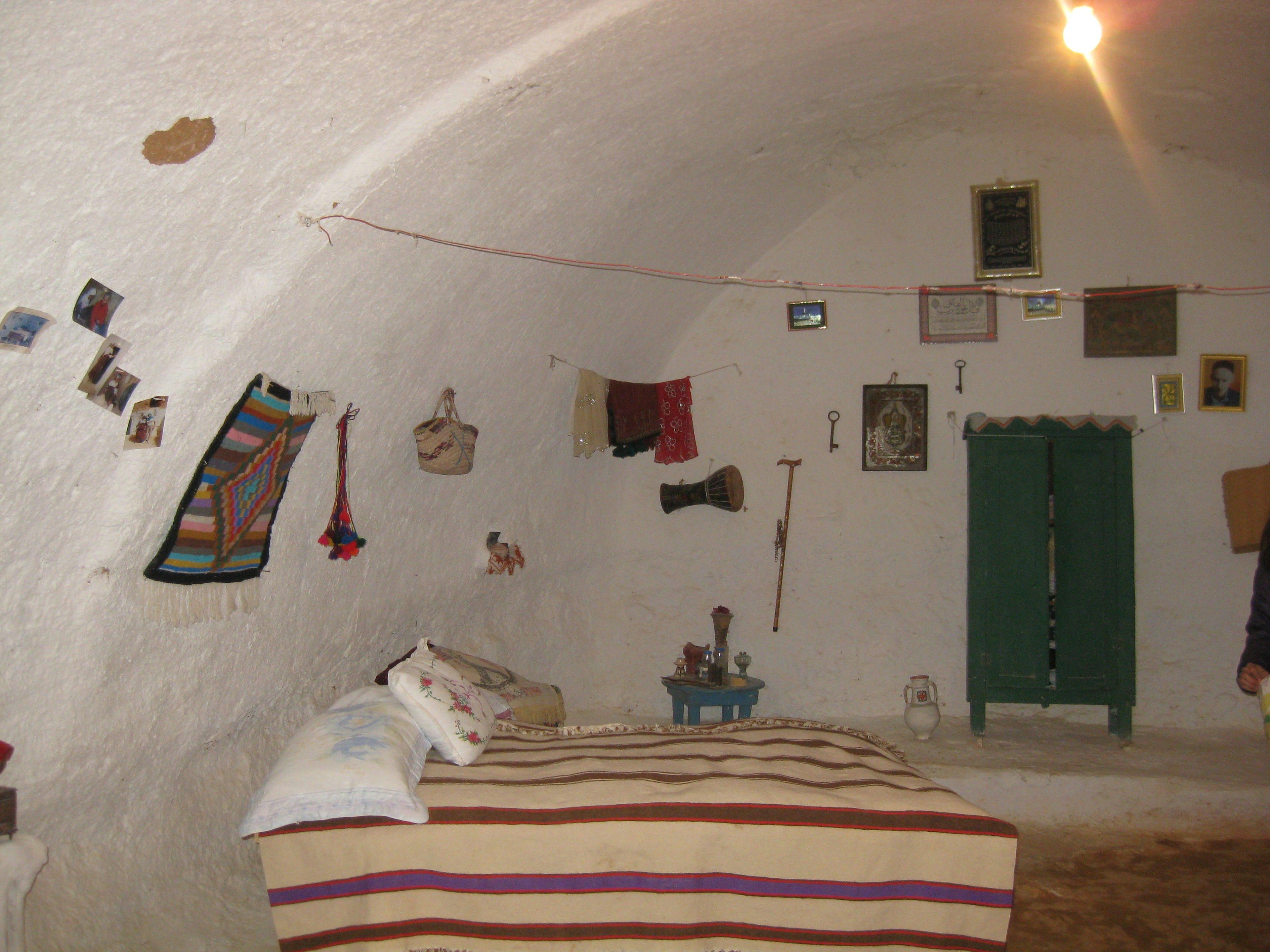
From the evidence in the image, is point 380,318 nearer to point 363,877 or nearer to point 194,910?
point 363,877

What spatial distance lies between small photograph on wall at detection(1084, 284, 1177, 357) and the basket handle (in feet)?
11.1

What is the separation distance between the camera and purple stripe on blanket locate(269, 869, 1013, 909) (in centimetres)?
257

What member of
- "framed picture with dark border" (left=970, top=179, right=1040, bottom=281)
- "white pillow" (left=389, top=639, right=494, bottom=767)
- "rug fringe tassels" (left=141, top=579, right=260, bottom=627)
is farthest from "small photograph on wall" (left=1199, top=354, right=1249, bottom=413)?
"rug fringe tassels" (left=141, top=579, right=260, bottom=627)

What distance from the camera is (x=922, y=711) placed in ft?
15.5

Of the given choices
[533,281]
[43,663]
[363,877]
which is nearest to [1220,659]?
[533,281]

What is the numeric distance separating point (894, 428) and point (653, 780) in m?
3.00

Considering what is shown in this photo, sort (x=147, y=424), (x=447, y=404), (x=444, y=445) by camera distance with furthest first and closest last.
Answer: (x=447, y=404), (x=444, y=445), (x=147, y=424)

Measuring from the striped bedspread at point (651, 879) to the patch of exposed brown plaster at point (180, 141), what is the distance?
1.76 m

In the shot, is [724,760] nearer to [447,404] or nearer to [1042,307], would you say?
[447,404]

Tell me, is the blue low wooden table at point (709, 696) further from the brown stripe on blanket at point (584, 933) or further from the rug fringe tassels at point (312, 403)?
the rug fringe tassels at point (312, 403)

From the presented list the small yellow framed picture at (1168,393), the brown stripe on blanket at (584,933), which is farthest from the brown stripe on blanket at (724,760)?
the small yellow framed picture at (1168,393)

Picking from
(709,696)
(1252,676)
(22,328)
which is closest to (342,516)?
(22,328)

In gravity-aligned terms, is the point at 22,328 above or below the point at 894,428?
below

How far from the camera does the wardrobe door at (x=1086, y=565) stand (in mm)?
4578
